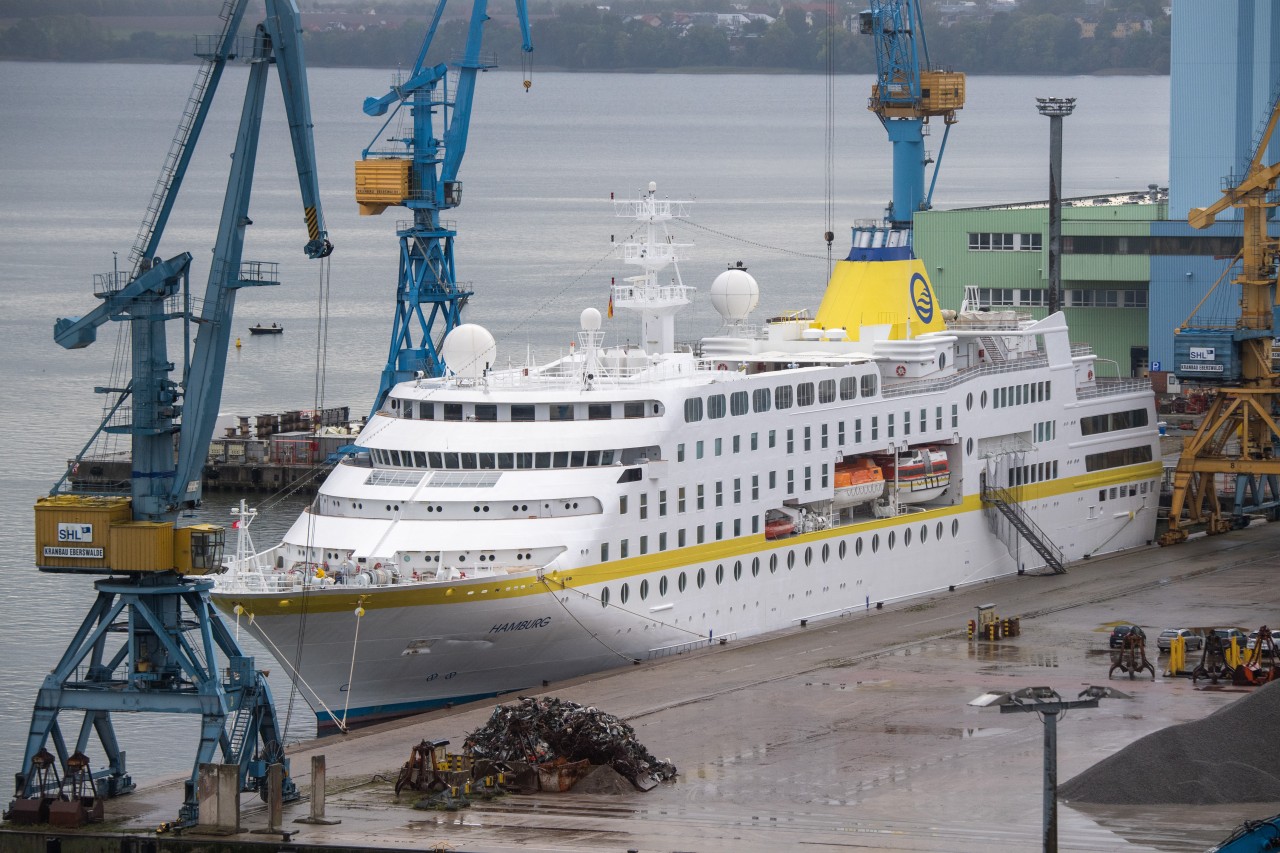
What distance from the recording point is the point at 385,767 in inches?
1571

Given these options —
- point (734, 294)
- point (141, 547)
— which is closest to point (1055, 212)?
point (734, 294)

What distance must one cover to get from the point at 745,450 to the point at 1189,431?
3259 cm

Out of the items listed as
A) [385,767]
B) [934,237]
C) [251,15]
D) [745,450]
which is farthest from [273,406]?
[385,767]

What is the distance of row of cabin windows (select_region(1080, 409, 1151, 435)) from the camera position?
2493 inches

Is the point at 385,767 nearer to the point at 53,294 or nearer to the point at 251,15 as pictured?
the point at 251,15

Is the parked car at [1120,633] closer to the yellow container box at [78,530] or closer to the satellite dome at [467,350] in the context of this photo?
the satellite dome at [467,350]

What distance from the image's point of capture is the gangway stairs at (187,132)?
126 ft

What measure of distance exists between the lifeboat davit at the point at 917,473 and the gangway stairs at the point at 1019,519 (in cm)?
205

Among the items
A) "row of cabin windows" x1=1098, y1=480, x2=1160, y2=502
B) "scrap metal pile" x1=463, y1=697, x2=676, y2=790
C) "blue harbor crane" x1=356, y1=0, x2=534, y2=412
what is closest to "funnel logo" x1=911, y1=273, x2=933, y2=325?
"row of cabin windows" x1=1098, y1=480, x2=1160, y2=502

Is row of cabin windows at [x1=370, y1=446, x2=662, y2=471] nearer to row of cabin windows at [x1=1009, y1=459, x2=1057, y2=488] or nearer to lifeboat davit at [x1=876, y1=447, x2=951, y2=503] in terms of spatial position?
lifeboat davit at [x1=876, y1=447, x2=951, y2=503]

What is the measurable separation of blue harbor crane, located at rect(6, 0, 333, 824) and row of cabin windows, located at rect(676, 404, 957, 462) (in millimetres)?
13499

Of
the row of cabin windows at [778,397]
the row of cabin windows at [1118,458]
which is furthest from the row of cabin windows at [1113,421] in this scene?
the row of cabin windows at [778,397]

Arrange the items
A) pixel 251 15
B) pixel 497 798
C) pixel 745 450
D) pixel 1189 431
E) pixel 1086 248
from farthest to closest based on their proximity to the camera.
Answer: pixel 251 15
pixel 1086 248
pixel 1189 431
pixel 745 450
pixel 497 798

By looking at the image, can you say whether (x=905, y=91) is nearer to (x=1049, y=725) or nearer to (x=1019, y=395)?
(x=1019, y=395)
